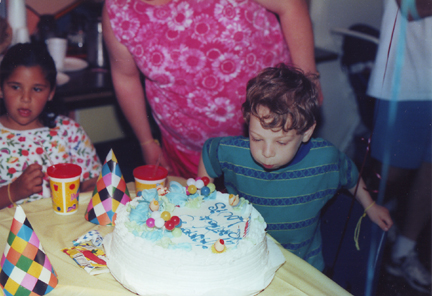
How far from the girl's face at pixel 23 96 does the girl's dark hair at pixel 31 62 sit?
0.05 feet

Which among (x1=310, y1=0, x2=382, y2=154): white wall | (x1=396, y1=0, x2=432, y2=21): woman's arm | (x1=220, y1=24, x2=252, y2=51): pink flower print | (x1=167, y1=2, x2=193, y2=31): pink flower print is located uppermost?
(x1=396, y1=0, x2=432, y2=21): woman's arm

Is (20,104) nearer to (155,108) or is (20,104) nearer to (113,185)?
(155,108)

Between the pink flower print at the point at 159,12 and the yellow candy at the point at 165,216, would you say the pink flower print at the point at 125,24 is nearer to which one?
the pink flower print at the point at 159,12

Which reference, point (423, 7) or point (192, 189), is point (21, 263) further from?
point (423, 7)

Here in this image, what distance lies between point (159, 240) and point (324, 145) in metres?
0.69

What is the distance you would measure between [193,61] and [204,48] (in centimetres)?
6

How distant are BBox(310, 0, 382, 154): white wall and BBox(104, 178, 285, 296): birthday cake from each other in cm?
220

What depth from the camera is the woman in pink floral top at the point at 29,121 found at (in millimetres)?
1513

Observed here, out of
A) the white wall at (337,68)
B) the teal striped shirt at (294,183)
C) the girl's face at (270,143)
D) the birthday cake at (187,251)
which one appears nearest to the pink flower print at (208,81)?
the teal striped shirt at (294,183)

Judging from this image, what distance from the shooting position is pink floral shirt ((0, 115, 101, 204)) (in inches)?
59.9

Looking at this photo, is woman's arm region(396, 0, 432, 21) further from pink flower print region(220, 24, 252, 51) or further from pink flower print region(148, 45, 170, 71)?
pink flower print region(148, 45, 170, 71)

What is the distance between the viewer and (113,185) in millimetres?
1104

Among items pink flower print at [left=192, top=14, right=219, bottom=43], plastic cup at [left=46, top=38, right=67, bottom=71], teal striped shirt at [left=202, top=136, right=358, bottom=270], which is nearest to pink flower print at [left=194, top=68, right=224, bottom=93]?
pink flower print at [left=192, top=14, right=219, bottom=43]

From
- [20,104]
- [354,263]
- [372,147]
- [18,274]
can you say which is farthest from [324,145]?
[20,104]
